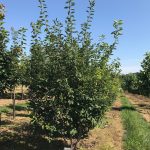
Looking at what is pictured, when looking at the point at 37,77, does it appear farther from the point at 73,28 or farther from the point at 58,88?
the point at 73,28

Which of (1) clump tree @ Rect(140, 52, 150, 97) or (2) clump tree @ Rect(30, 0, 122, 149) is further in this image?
(1) clump tree @ Rect(140, 52, 150, 97)

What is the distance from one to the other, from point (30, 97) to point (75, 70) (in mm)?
2247

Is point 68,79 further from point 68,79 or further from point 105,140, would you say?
point 105,140

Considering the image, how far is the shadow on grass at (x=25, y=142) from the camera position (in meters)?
15.5

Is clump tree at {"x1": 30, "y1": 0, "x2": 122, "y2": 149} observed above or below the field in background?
above

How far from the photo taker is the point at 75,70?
12766 millimetres

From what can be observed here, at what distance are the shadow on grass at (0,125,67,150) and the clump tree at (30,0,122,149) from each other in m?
2.61

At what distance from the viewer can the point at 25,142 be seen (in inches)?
642

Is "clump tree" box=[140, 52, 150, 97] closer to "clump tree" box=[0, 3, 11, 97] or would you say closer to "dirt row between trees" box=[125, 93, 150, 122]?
"dirt row between trees" box=[125, 93, 150, 122]

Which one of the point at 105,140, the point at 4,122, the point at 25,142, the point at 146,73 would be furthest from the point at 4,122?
the point at 146,73

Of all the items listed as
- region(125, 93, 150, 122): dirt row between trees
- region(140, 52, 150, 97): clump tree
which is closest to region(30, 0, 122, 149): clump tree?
region(125, 93, 150, 122): dirt row between trees

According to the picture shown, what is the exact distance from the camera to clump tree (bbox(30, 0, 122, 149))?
12727 millimetres

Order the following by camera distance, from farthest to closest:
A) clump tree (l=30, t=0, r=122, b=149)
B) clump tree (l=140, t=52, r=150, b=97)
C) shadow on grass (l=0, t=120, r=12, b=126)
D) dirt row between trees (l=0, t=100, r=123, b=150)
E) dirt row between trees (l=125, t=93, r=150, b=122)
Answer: clump tree (l=140, t=52, r=150, b=97) < dirt row between trees (l=125, t=93, r=150, b=122) < shadow on grass (l=0, t=120, r=12, b=126) < dirt row between trees (l=0, t=100, r=123, b=150) < clump tree (l=30, t=0, r=122, b=149)

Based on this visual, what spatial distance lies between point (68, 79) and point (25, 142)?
504 centimetres
